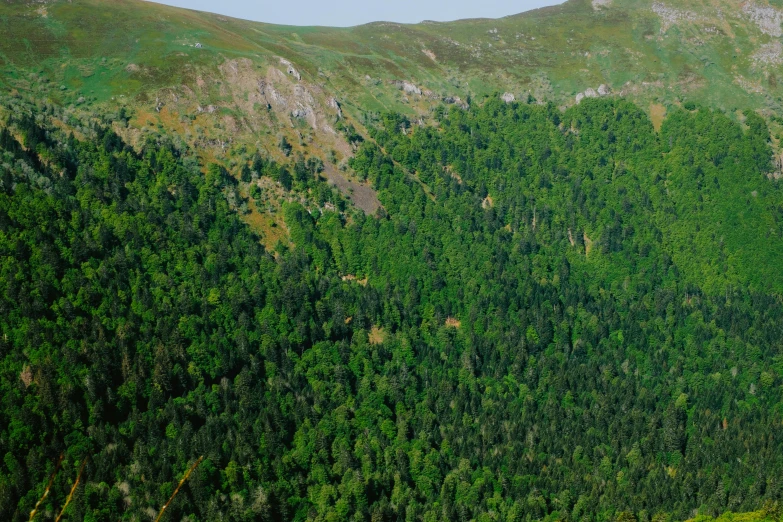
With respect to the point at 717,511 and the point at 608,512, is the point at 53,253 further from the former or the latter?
the point at 717,511

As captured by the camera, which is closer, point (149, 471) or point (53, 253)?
point (149, 471)

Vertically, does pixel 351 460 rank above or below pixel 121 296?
below

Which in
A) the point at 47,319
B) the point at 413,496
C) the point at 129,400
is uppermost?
the point at 47,319

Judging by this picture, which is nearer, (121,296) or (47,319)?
(47,319)

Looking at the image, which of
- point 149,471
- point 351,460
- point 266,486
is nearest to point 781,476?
point 351,460

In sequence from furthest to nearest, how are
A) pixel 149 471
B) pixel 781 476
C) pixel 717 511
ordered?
pixel 781 476
pixel 717 511
pixel 149 471

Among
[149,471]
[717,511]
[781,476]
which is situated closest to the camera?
[149,471]

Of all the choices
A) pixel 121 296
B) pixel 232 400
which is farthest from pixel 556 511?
pixel 121 296

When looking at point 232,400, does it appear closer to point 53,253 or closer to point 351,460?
point 351,460

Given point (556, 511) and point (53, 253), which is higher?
point (53, 253)
